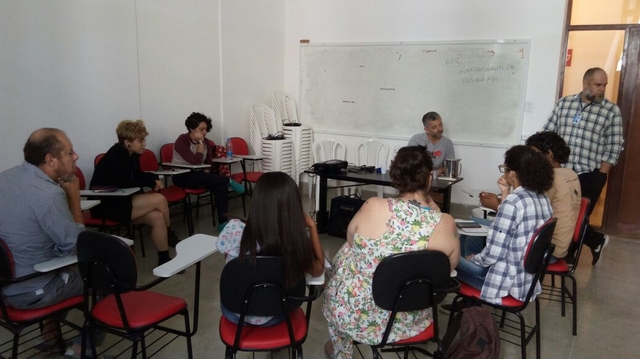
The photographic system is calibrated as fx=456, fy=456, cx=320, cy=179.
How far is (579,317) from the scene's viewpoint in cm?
299

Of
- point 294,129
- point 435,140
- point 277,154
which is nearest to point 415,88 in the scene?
point 435,140

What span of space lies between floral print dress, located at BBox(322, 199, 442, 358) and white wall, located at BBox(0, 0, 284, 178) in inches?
118

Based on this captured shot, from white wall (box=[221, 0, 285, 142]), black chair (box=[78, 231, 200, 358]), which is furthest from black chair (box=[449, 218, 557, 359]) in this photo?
white wall (box=[221, 0, 285, 142])

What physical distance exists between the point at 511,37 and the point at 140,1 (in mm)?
4065

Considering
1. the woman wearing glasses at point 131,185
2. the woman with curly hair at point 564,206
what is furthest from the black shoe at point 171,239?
the woman with curly hair at point 564,206

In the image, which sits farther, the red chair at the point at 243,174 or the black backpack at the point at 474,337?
the red chair at the point at 243,174

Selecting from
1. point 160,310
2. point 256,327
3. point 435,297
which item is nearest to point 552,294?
point 435,297

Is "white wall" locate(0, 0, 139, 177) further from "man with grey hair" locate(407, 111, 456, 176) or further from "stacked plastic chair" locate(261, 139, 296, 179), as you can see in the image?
"man with grey hair" locate(407, 111, 456, 176)

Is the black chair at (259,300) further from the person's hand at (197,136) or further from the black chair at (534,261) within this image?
the person's hand at (197,136)

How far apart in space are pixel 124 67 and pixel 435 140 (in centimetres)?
324

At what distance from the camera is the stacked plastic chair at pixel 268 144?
5828mm

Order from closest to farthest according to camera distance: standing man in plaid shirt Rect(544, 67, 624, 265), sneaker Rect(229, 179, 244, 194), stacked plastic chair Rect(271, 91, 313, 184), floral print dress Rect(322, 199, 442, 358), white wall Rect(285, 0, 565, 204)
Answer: floral print dress Rect(322, 199, 442, 358)
standing man in plaid shirt Rect(544, 67, 624, 265)
sneaker Rect(229, 179, 244, 194)
white wall Rect(285, 0, 565, 204)
stacked plastic chair Rect(271, 91, 313, 184)

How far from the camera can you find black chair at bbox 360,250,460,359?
5.61 feet

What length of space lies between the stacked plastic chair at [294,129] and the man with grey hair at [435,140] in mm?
1789
